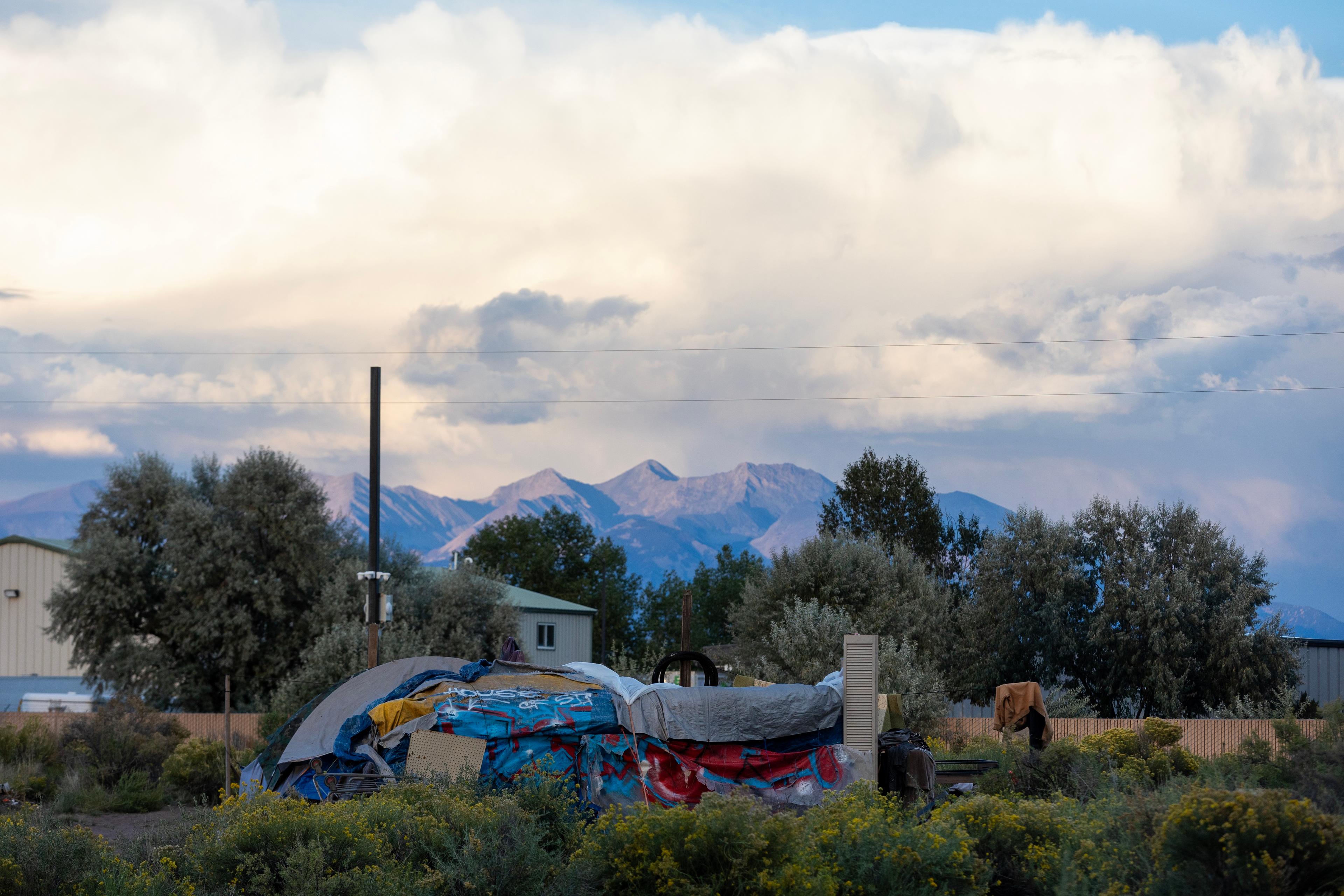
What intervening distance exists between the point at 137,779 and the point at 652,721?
39.1 feet

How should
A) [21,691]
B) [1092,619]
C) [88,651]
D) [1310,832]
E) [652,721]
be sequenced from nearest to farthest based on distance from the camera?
[1310,832] < [652,721] < [88,651] < [1092,619] < [21,691]

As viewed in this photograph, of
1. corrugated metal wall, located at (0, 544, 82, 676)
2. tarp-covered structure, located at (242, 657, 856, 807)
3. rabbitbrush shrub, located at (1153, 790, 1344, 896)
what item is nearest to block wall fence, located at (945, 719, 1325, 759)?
tarp-covered structure, located at (242, 657, 856, 807)

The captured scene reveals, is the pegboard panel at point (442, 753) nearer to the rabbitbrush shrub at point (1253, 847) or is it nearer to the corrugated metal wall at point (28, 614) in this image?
the rabbitbrush shrub at point (1253, 847)

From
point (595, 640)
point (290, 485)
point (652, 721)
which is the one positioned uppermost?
point (290, 485)

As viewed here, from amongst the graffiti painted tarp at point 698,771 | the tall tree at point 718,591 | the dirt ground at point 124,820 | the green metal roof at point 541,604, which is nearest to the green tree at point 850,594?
the dirt ground at point 124,820

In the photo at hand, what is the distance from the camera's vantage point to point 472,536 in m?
76.1

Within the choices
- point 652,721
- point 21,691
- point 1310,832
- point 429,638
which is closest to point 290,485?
point 429,638

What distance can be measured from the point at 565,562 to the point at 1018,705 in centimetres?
6107

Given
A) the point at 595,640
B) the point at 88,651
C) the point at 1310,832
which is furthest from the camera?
the point at 595,640

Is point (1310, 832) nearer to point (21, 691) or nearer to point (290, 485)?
point (290, 485)

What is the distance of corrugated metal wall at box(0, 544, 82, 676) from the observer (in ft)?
118

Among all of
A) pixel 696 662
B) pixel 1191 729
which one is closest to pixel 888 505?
pixel 1191 729

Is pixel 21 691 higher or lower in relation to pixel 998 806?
lower

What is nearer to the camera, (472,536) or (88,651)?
(88,651)
